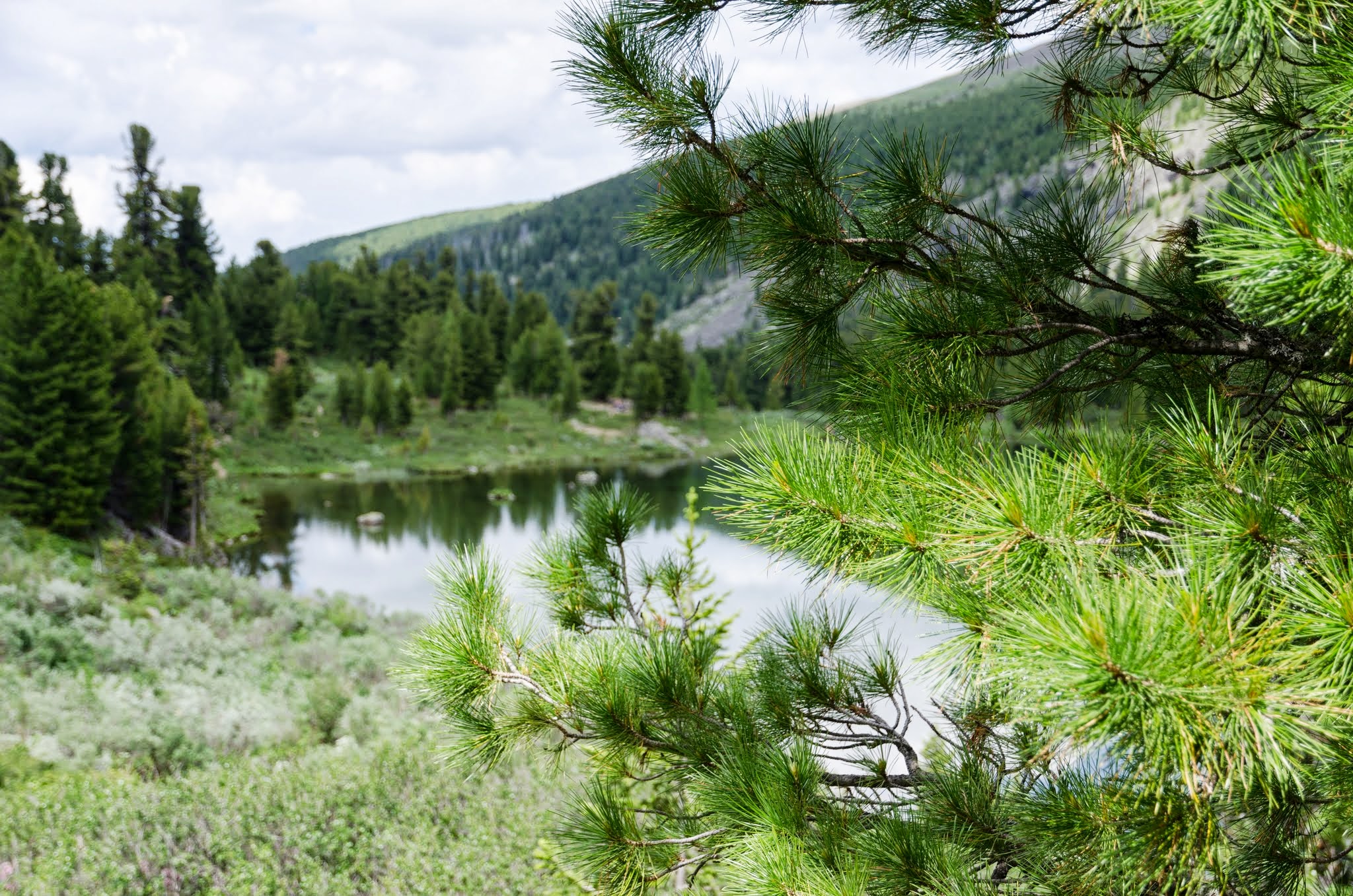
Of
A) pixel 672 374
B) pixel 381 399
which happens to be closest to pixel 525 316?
pixel 672 374

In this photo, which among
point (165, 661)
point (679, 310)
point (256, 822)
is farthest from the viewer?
point (679, 310)

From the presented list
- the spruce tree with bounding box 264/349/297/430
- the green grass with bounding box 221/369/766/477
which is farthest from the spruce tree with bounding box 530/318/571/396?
the spruce tree with bounding box 264/349/297/430

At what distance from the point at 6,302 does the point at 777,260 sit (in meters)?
24.3

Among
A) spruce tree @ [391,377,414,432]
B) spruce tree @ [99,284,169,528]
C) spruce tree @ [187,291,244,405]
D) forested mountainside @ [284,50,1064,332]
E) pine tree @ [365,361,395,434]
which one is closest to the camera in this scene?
spruce tree @ [99,284,169,528]

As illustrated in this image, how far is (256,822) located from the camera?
5129 millimetres

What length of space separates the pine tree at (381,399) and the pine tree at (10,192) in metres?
17.7

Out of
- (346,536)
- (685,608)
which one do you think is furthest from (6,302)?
(685,608)

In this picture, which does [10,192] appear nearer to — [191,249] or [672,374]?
[191,249]

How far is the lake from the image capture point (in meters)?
16.3

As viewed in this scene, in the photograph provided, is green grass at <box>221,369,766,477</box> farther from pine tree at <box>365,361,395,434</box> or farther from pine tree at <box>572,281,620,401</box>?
pine tree at <box>572,281,620,401</box>

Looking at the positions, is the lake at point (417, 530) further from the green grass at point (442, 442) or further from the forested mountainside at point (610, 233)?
the forested mountainside at point (610, 233)

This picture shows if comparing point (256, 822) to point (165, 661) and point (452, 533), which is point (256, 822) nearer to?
point (165, 661)

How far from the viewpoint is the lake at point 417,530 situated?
16328mm

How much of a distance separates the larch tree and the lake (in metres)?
5.47
